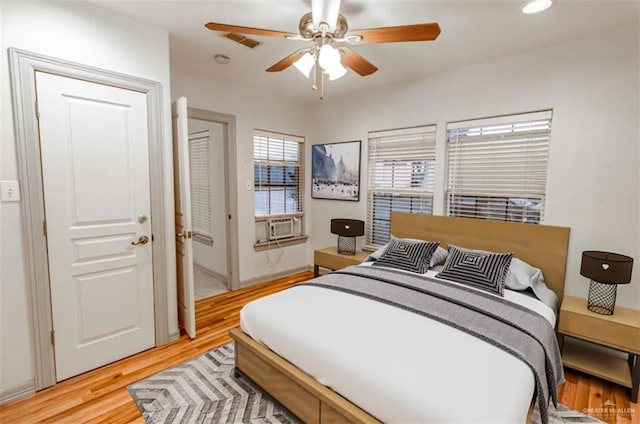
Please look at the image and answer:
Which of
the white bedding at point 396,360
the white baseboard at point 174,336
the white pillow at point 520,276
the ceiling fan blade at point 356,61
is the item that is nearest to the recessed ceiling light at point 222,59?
the ceiling fan blade at point 356,61

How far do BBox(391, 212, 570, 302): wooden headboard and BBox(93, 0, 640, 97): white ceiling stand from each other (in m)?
→ 1.56

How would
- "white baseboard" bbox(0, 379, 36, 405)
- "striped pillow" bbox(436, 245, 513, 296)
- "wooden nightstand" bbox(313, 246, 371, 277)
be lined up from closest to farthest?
"white baseboard" bbox(0, 379, 36, 405), "striped pillow" bbox(436, 245, 513, 296), "wooden nightstand" bbox(313, 246, 371, 277)

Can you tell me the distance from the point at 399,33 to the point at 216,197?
336 centimetres

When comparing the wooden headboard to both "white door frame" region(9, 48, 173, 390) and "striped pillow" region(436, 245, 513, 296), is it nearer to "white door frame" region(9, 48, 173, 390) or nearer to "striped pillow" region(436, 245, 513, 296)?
"striped pillow" region(436, 245, 513, 296)

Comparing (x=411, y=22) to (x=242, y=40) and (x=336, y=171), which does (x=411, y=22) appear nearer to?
(x=242, y=40)

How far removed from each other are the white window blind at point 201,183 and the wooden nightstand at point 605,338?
13.9 feet

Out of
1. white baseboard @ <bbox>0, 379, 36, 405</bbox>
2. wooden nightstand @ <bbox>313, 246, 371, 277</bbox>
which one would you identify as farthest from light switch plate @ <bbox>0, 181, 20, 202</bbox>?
wooden nightstand @ <bbox>313, 246, 371, 277</bbox>

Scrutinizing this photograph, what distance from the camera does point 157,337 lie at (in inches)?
102

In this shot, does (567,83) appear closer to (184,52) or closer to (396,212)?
(396,212)

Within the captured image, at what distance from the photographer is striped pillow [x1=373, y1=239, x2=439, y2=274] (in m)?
2.77

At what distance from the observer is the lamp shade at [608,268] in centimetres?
204

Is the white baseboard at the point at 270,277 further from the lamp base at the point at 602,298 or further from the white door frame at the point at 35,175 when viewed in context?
the lamp base at the point at 602,298

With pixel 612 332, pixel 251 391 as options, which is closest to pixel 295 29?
pixel 251 391

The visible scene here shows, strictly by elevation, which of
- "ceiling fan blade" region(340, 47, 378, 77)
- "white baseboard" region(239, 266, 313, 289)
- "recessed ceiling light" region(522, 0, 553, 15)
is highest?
"recessed ceiling light" region(522, 0, 553, 15)
